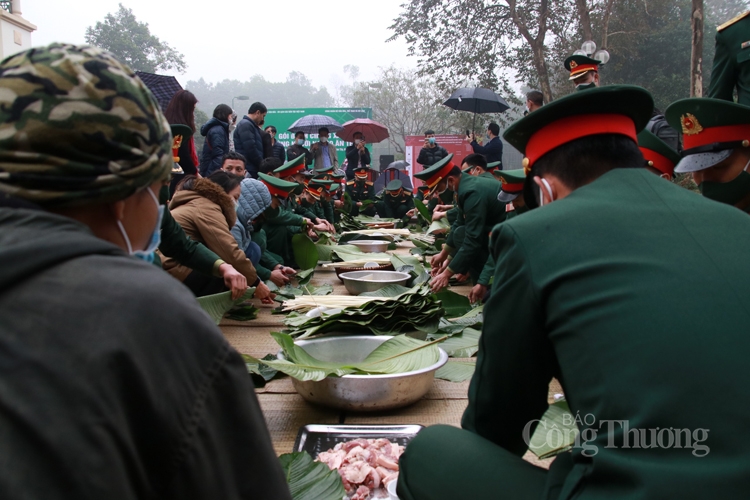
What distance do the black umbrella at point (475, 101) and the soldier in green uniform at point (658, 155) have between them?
9567 mm

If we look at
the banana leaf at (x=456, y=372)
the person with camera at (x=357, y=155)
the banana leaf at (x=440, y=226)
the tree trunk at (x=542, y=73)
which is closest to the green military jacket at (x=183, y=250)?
the banana leaf at (x=456, y=372)

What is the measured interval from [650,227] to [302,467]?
3.63 ft

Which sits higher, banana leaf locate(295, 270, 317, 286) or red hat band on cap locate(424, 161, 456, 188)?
red hat band on cap locate(424, 161, 456, 188)

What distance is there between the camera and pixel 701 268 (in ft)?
3.45

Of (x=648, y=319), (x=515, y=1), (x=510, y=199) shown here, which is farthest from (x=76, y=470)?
(x=515, y=1)

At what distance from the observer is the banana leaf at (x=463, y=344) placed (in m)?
2.70

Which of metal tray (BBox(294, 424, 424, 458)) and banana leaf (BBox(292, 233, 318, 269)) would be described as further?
banana leaf (BBox(292, 233, 318, 269))

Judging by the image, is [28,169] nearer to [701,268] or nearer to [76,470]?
[76,470]

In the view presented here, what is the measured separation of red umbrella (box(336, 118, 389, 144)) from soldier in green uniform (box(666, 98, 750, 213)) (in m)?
13.0

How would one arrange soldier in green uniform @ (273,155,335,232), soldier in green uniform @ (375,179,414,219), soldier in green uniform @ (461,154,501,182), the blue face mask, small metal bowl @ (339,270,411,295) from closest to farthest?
the blue face mask
small metal bowl @ (339,270,411,295)
soldier in green uniform @ (273,155,335,232)
soldier in green uniform @ (461,154,501,182)
soldier in green uniform @ (375,179,414,219)

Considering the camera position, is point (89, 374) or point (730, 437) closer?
point (89, 374)

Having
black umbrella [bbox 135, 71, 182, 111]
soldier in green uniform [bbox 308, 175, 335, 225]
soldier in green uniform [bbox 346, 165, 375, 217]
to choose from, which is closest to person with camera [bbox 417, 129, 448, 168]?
soldier in green uniform [bbox 346, 165, 375, 217]

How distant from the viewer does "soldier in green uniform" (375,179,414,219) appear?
10.7m

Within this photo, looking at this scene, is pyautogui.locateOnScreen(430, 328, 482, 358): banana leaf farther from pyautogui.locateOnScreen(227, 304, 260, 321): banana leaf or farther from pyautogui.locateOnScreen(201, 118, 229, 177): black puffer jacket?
pyautogui.locateOnScreen(201, 118, 229, 177): black puffer jacket
